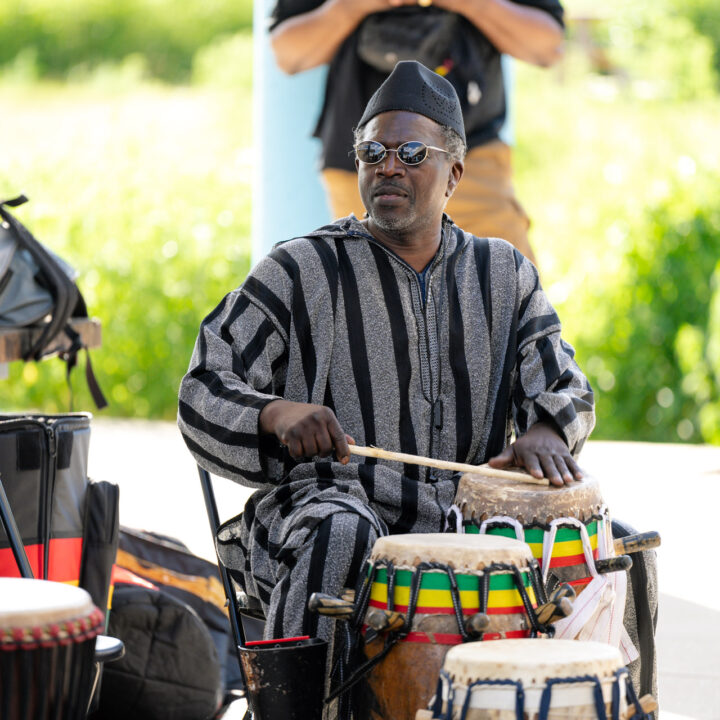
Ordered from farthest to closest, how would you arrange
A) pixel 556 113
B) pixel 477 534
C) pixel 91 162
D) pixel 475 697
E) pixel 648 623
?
pixel 556 113, pixel 91 162, pixel 648 623, pixel 477 534, pixel 475 697

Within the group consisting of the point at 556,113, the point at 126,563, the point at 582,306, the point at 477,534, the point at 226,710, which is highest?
the point at 556,113

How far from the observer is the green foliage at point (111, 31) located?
21.7 m

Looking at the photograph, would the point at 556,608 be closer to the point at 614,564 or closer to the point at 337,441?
the point at 614,564

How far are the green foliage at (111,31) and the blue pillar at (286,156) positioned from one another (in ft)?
49.8

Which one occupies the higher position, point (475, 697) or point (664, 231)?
point (664, 231)

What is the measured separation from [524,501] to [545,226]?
7.07 metres

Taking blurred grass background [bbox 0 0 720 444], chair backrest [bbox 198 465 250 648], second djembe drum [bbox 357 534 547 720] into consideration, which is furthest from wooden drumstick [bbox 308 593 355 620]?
blurred grass background [bbox 0 0 720 444]

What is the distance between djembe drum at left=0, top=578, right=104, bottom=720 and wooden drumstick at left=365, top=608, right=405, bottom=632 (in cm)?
42

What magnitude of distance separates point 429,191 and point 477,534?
84cm

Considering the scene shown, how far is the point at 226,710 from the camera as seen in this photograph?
355cm

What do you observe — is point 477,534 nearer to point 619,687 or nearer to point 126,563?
point 619,687

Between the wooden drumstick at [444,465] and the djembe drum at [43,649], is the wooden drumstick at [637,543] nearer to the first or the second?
the wooden drumstick at [444,465]

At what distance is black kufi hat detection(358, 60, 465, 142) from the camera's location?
9.87 ft

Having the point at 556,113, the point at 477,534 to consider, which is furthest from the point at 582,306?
the point at 556,113
